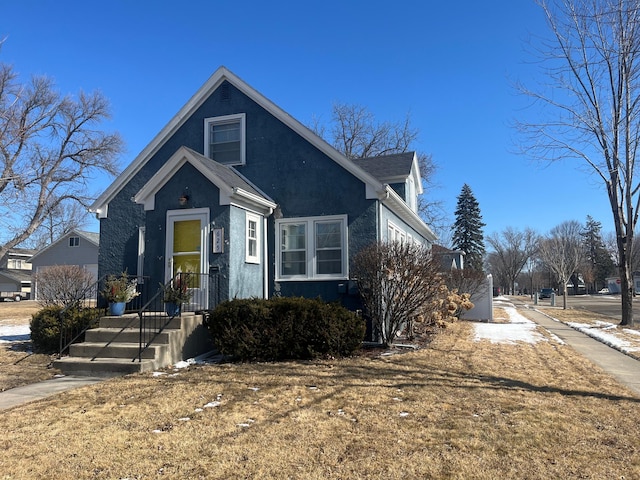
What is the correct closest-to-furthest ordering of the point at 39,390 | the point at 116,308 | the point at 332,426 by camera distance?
the point at 332,426 < the point at 39,390 < the point at 116,308

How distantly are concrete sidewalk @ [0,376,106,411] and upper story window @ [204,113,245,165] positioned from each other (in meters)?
6.79

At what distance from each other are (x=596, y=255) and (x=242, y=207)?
82.5 m

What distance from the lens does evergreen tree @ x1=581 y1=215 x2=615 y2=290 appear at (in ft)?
252

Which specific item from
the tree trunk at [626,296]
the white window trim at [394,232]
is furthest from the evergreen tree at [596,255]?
the white window trim at [394,232]

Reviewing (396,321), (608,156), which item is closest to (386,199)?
(396,321)

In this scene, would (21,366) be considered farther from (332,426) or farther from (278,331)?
(332,426)

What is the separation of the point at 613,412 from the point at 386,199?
673 cm

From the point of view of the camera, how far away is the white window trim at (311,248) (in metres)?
10.9

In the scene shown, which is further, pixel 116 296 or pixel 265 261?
pixel 265 261

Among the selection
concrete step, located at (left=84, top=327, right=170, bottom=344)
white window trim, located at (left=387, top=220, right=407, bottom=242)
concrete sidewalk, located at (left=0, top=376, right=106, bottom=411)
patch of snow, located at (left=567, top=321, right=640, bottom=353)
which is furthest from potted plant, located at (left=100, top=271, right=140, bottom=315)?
patch of snow, located at (left=567, top=321, right=640, bottom=353)

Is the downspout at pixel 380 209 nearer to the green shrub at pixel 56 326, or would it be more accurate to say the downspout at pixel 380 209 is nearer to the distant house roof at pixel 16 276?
the green shrub at pixel 56 326

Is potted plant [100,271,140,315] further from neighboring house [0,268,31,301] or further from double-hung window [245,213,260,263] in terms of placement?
neighboring house [0,268,31,301]

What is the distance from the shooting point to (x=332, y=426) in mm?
4730

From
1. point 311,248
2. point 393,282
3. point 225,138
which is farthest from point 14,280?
point 393,282
